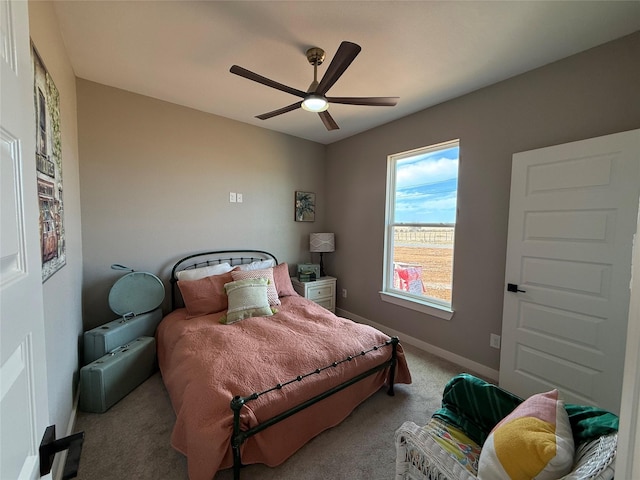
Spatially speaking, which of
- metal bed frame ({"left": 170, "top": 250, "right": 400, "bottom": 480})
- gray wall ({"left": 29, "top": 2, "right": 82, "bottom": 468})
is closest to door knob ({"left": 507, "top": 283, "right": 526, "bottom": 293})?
metal bed frame ({"left": 170, "top": 250, "right": 400, "bottom": 480})

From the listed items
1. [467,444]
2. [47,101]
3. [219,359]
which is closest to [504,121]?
[467,444]

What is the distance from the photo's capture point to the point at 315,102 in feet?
6.22

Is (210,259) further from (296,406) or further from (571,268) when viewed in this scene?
(571,268)

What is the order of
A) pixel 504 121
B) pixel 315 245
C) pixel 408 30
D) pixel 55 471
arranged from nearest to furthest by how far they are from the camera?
1. pixel 55 471
2. pixel 408 30
3. pixel 504 121
4. pixel 315 245

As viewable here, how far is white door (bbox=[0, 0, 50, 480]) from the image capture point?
0.43m

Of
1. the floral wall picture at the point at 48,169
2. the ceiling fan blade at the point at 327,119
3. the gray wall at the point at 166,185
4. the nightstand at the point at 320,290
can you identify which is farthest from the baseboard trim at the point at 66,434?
the ceiling fan blade at the point at 327,119

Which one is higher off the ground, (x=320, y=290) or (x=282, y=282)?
(x=282, y=282)

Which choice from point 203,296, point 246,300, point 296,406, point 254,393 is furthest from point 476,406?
point 203,296

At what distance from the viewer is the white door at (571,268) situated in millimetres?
1711

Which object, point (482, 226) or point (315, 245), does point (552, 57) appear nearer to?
point (482, 226)

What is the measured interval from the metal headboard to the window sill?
5.25 ft

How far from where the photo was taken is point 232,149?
329cm

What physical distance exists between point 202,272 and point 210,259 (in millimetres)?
379

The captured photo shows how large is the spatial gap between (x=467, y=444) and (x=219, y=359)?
58.0 inches
